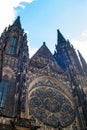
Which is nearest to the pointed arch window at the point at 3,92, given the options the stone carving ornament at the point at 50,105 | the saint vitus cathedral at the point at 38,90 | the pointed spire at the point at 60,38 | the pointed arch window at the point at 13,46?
the saint vitus cathedral at the point at 38,90

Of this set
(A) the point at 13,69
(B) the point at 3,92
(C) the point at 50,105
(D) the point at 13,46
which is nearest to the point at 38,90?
(C) the point at 50,105

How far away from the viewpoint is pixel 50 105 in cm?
1277

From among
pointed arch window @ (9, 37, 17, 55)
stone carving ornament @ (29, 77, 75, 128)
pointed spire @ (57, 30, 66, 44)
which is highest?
pointed spire @ (57, 30, 66, 44)

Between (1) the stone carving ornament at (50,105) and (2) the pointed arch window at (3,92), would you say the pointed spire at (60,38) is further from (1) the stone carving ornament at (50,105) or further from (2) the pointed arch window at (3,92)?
(2) the pointed arch window at (3,92)

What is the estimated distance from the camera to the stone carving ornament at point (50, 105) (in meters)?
11.9

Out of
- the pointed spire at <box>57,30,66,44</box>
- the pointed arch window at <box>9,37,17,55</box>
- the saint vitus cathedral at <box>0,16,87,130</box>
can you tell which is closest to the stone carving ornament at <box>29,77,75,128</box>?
the saint vitus cathedral at <box>0,16,87,130</box>

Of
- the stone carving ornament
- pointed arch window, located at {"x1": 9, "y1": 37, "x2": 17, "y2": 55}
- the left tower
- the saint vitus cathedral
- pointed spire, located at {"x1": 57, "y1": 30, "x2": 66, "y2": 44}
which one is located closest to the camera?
the saint vitus cathedral

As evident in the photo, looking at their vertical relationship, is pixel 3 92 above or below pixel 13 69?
below

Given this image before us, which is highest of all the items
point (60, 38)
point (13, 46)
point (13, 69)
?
point (60, 38)

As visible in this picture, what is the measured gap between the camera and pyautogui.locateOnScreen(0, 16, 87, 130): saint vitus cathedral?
11.2 m

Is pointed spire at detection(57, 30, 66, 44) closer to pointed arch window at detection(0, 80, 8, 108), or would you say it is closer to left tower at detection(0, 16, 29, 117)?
left tower at detection(0, 16, 29, 117)

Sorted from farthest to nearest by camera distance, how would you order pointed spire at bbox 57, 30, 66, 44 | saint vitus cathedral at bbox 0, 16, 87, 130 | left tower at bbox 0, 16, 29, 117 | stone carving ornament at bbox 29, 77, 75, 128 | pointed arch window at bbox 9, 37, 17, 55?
pointed spire at bbox 57, 30, 66, 44 < pointed arch window at bbox 9, 37, 17, 55 < stone carving ornament at bbox 29, 77, 75, 128 < left tower at bbox 0, 16, 29, 117 < saint vitus cathedral at bbox 0, 16, 87, 130

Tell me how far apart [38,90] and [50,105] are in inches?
56.1

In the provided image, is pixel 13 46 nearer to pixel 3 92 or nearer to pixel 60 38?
pixel 3 92
